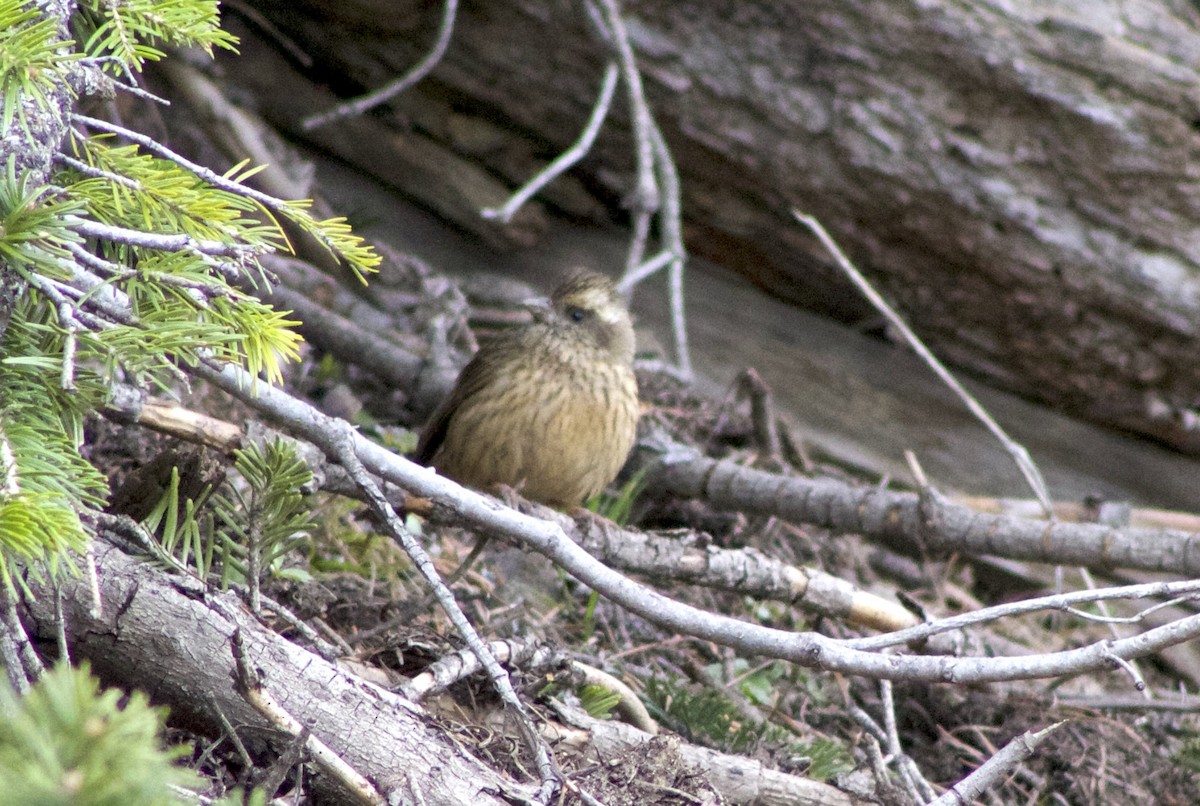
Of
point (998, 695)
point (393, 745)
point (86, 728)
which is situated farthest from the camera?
point (998, 695)

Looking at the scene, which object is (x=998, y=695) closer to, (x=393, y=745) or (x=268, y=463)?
(x=393, y=745)

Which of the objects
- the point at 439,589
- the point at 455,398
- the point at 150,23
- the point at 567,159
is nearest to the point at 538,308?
the point at 455,398

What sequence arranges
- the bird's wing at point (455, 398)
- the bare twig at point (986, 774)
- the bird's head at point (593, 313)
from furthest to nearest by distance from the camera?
the bird's head at point (593, 313), the bird's wing at point (455, 398), the bare twig at point (986, 774)

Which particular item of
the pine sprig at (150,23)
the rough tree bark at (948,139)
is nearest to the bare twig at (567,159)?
the rough tree bark at (948,139)

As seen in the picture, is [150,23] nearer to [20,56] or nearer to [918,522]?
[20,56]

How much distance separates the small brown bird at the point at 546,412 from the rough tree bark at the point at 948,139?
1.71 metres

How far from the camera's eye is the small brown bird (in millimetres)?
5020

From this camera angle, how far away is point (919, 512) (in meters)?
5.22

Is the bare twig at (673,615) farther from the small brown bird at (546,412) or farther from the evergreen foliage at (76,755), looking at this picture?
the small brown bird at (546,412)

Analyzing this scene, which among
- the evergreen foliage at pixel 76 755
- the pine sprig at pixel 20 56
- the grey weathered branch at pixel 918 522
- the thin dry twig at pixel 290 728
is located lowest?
the grey weathered branch at pixel 918 522

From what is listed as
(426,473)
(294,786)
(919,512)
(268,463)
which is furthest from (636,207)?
(294,786)

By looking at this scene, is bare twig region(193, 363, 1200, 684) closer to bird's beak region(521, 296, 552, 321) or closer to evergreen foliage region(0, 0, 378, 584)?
evergreen foliage region(0, 0, 378, 584)

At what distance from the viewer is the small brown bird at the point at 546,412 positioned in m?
5.02

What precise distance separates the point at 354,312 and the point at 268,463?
4041 mm
